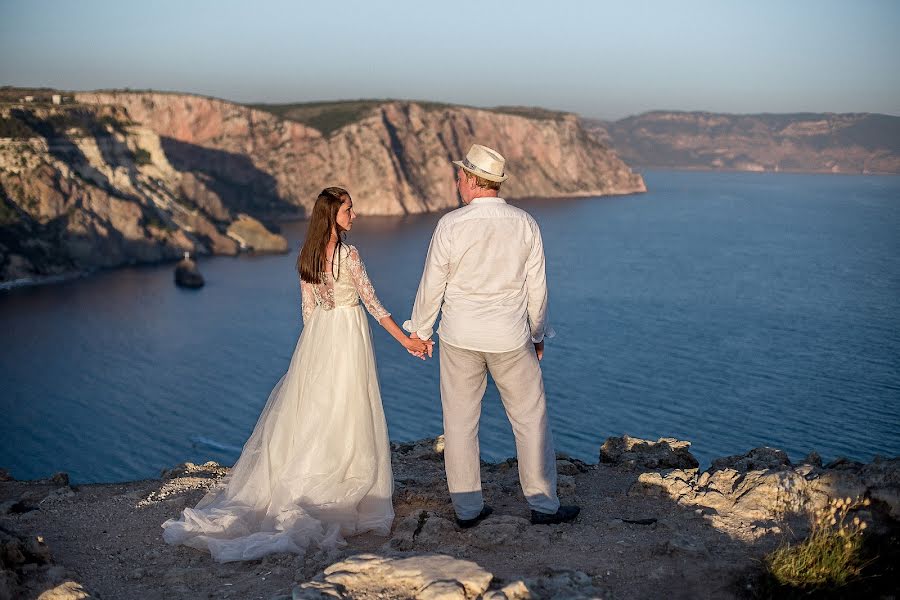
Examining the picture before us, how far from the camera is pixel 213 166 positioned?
104375 mm

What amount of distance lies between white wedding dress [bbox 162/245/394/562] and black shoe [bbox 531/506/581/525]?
105cm

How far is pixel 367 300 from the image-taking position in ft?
20.9

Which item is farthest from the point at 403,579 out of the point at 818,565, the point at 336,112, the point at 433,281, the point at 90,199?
the point at 336,112

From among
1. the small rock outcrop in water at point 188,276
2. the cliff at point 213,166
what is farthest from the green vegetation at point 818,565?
the cliff at point 213,166

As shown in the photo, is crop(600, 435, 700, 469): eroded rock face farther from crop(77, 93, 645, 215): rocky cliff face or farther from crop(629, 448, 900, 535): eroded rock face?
crop(77, 93, 645, 215): rocky cliff face

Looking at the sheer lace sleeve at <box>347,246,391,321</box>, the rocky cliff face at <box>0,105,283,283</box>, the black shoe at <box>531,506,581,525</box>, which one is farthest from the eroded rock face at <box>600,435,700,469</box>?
the rocky cliff face at <box>0,105,283,283</box>

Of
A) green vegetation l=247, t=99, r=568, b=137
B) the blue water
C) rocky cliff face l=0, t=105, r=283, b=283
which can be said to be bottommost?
the blue water

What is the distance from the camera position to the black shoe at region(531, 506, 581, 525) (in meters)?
6.02

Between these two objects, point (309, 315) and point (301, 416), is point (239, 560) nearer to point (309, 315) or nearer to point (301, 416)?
point (301, 416)

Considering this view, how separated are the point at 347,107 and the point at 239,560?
131582mm

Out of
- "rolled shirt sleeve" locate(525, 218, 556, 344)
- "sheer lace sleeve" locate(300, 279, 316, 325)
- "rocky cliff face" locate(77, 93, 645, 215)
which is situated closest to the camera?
"rolled shirt sleeve" locate(525, 218, 556, 344)

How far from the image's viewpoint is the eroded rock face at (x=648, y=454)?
30.6 feet

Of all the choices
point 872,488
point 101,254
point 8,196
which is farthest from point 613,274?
point 872,488

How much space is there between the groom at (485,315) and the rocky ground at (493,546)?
536mm
